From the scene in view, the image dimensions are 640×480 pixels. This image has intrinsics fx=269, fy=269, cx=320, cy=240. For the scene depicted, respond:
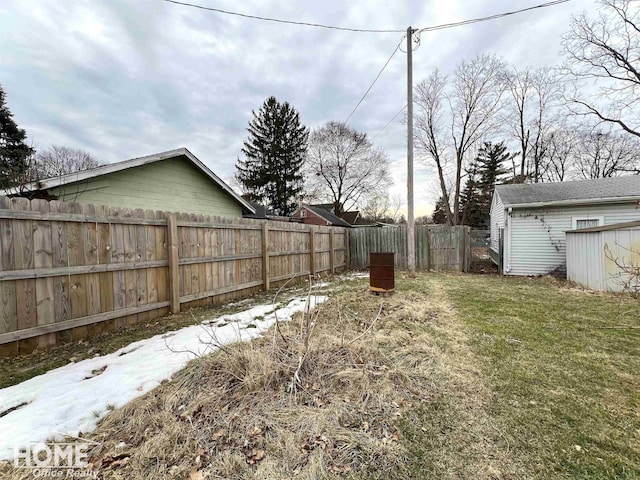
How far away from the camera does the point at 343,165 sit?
92.3 feet

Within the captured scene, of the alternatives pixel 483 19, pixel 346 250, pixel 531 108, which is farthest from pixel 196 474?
pixel 531 108

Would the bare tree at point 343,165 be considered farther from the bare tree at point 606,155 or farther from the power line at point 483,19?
the power line at point 483,19

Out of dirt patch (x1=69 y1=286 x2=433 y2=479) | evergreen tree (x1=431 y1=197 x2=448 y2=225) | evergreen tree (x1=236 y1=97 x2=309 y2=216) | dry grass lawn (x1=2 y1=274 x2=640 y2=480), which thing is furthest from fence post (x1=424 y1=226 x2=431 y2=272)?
evergreen tree (x1=431 y1=197 x2=448 y2=225)

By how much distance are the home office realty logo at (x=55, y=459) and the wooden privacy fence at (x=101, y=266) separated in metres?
2.07

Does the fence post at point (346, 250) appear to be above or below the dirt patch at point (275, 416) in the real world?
above

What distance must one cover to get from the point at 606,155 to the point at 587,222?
20421 millimetres

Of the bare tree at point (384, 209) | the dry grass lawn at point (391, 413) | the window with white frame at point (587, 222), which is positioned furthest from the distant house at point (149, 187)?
the bare tree at point (384, 209)

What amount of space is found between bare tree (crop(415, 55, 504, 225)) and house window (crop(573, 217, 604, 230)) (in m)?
10.7

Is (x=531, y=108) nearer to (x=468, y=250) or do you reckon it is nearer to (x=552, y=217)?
(x=552, y=217)

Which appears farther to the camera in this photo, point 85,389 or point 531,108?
point 531,108

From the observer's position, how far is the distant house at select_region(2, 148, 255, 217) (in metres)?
5.79

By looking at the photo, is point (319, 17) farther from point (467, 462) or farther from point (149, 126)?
point (149, 126)

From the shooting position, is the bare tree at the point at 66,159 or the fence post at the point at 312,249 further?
the bare tree at the point at 66,159

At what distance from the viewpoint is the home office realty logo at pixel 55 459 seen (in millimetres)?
1524
